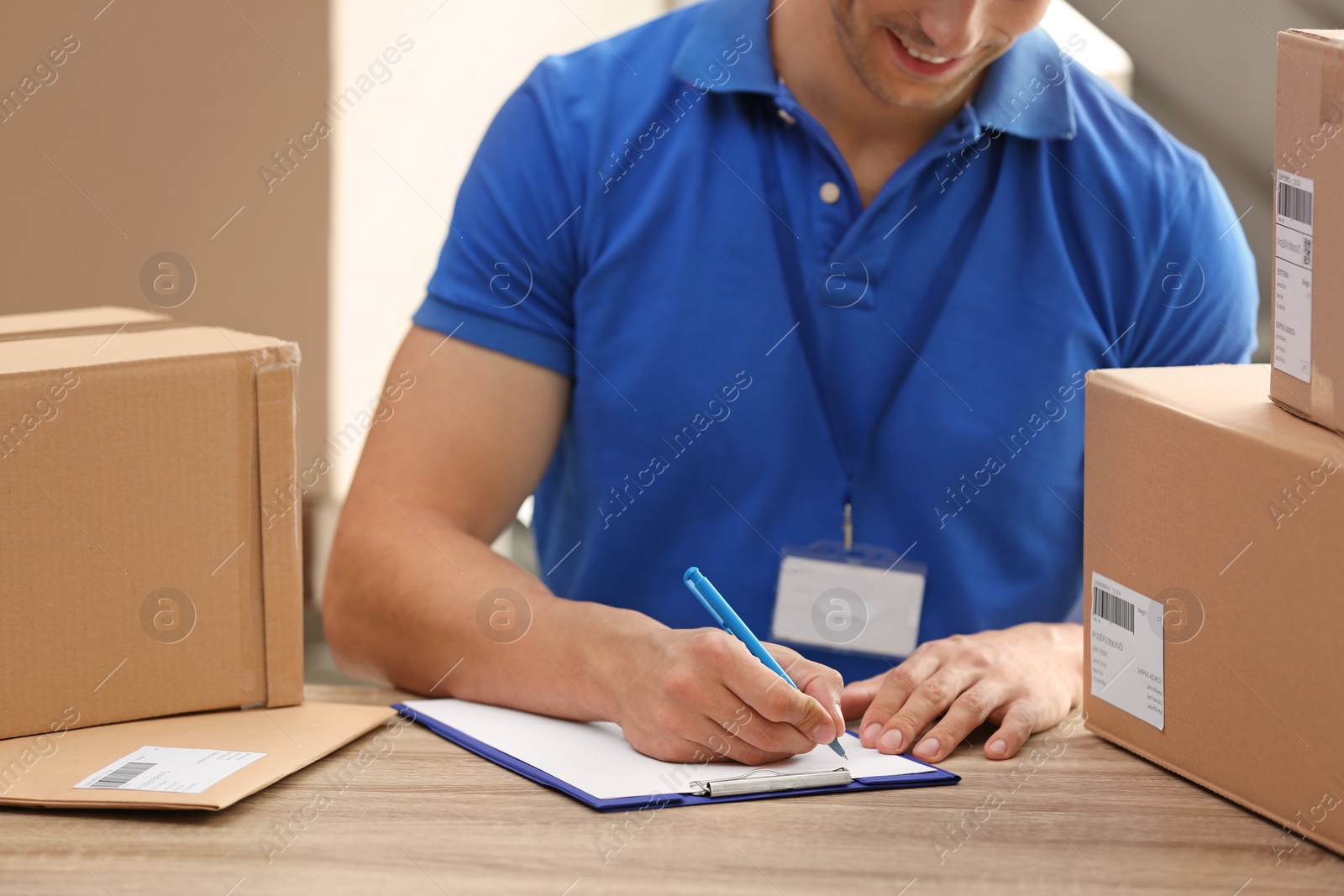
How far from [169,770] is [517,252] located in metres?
0.66

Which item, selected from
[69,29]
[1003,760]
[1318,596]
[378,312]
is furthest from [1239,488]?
[69,29]

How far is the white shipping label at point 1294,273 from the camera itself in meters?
0.76

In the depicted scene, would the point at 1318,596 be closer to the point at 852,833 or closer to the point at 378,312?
the point at 852,833

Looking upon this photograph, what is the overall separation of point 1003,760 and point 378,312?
7.19 feet

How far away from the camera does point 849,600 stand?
1332 millimetres

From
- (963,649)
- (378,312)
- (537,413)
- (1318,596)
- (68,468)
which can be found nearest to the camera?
(1318,596)

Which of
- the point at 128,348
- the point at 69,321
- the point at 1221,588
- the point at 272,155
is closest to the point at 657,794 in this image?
the point at 1221,588

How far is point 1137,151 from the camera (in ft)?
4.43

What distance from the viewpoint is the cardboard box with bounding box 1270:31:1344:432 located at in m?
0.73

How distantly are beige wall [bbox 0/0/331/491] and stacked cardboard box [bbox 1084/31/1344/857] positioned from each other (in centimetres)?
211

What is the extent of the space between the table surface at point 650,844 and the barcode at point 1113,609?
0.12 meters

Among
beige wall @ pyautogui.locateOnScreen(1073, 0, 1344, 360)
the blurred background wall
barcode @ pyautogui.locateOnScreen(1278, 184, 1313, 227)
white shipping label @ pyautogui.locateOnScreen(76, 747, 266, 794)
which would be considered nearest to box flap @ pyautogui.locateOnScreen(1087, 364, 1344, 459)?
barcode @ pyautogui.locateOnScreen(1278, 184, 1313, 227)

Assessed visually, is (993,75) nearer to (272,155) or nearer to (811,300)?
(811,300)

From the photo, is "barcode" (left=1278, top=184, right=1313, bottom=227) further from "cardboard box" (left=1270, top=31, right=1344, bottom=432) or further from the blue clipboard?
the blue clipboard
